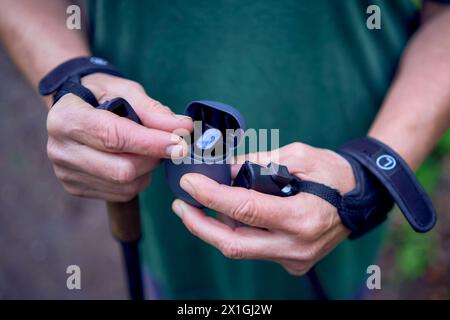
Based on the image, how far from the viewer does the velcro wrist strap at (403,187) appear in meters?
0.91

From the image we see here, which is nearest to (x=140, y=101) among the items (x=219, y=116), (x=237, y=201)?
(x=219, y=116)

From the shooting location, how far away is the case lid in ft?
2.57

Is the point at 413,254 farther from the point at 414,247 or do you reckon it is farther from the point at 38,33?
the point at 38,33

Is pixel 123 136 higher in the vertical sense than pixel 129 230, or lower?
higher

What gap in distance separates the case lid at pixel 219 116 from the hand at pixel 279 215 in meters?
0.09

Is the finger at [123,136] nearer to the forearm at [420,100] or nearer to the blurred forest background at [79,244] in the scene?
the forearm at [420,100]

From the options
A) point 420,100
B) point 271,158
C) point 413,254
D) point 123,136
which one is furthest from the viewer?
point 413,254

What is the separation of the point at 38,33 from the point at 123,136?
0.48 metres

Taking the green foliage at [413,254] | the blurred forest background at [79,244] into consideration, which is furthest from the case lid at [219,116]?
the green foliage at [413,254]

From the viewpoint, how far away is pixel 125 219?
1050 millimetres

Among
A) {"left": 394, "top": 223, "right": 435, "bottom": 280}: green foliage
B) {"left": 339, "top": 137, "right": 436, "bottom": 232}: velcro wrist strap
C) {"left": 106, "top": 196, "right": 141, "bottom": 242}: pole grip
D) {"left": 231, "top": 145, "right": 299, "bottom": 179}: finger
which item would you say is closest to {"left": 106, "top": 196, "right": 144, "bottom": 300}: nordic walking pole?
{"left": 106, "top": 196, "right": 141, "bottom": 242}: pole grip

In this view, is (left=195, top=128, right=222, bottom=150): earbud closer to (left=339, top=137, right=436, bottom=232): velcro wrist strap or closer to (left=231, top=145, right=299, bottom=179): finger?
(left=231, top=145, right=299, bottom=179): finger

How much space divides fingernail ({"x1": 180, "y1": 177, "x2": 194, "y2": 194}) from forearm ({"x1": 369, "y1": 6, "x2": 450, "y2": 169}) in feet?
1.53

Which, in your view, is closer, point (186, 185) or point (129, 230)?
point (186, 185)
